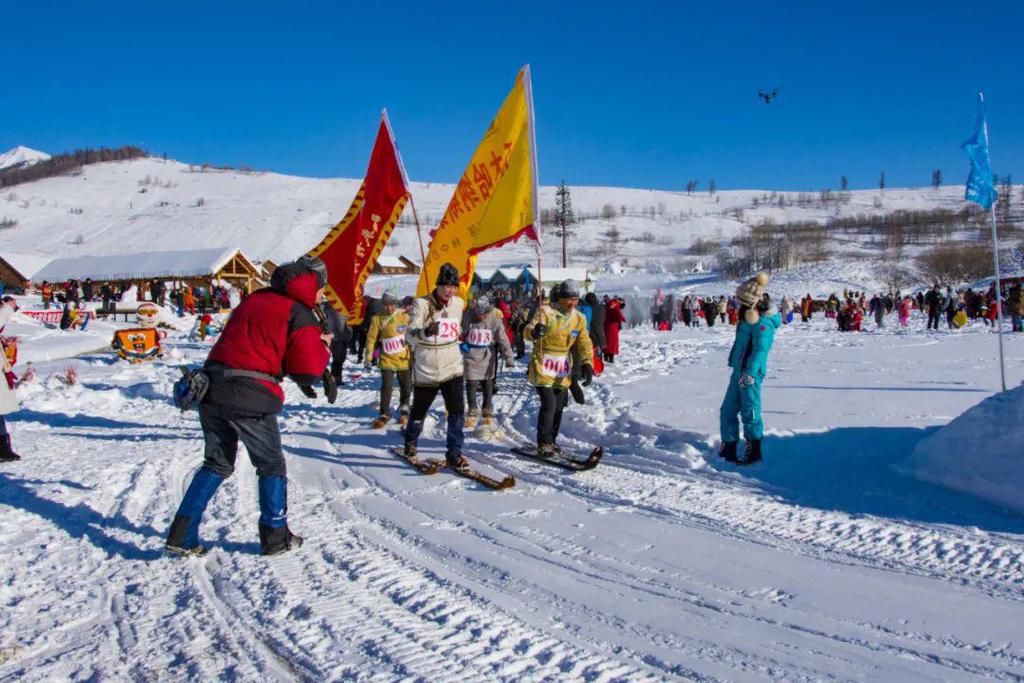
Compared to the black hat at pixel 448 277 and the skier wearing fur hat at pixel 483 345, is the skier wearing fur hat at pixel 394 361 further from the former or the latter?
the black hat at pixel 448 277

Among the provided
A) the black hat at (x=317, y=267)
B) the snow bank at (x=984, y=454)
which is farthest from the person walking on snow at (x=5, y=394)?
the snow bank at (x=984, y=454)

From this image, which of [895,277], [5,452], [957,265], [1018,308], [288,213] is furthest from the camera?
[288,213]

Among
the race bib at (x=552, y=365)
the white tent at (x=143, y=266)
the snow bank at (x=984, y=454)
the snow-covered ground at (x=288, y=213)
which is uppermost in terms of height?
the snow-covered ground at (x=288, y=213)

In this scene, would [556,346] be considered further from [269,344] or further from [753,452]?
[269,344]

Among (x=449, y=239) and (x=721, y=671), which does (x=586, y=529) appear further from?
(x=449, y=239)

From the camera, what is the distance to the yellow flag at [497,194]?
24.6ft

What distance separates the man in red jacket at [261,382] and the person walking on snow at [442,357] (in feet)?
6.99

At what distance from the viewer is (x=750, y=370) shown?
20.5 feet

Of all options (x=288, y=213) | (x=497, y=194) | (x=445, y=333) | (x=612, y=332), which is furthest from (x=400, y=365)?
(x=288, y=213)

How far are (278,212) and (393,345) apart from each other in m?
95.5

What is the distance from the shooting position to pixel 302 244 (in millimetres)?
77438

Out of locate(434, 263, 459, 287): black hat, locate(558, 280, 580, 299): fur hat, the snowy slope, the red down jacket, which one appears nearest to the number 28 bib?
locate(434, 263, 459, 287): black hat

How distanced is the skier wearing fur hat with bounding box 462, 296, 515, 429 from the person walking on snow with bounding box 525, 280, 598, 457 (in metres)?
1.23

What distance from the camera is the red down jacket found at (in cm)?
411
